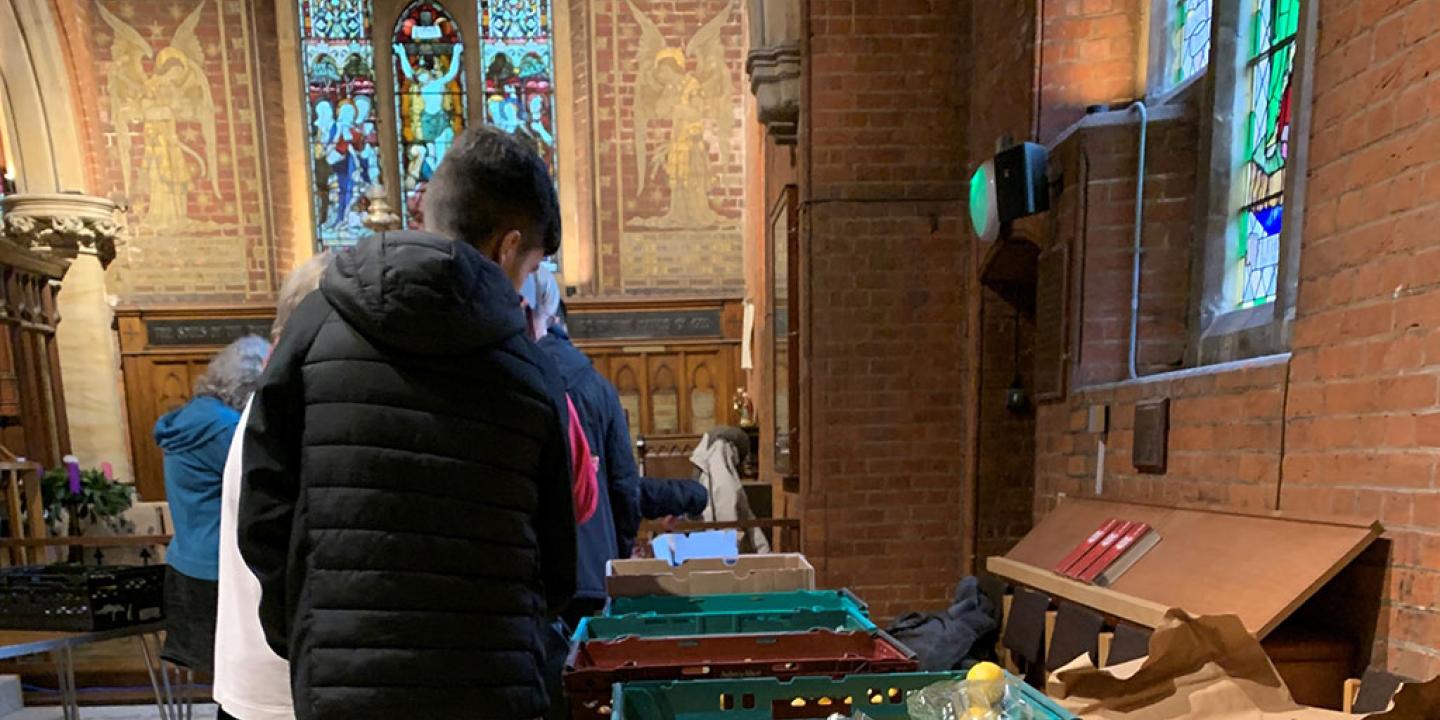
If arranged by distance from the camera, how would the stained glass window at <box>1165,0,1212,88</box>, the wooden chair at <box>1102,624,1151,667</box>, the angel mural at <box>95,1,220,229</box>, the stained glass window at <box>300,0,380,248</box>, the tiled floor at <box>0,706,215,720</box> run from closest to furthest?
1. the wooden chair at <box>1102,624,1151,667</box>
2. the stained glass window at <box>1165,0,1212,88</box>
3. the tiled floor at <box>0,706,215,720</box>
4. the angel mural at <box>95,1,220,229</box>
5. the stained glass window at <box>300,0,380,248</box>

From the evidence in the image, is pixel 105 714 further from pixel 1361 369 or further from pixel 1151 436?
pixel 1361 369

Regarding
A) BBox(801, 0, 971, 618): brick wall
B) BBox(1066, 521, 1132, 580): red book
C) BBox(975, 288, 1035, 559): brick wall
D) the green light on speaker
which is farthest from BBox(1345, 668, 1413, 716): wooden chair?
BBox(801, 0, 971, 618): brick wall

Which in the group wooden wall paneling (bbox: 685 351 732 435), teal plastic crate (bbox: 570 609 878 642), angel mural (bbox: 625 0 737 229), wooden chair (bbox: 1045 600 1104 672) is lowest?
wooden wall paneling (bbox: 685 351 732 435)

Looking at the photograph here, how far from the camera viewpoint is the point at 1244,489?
1.86m

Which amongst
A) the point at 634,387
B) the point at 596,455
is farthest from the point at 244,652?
the point at 634,387

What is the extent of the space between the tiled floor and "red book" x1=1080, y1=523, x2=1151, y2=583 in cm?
394

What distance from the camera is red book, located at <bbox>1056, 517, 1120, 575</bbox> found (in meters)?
2.18

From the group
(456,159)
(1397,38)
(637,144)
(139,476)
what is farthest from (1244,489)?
(139,476)

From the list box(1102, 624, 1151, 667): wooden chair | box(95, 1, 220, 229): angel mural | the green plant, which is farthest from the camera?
box(95, 1, 220, 229): angel mural

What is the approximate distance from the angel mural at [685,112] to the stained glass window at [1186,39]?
18.7ft

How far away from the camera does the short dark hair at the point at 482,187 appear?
1.21 meters

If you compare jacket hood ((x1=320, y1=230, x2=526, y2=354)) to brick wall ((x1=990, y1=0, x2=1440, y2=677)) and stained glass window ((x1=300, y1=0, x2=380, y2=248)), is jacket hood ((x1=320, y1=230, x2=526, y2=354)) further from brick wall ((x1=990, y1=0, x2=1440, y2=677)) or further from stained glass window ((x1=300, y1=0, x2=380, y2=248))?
stained glass window ((x1=300, y1=0, x2=380, y2=248))

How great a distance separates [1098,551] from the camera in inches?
83.9

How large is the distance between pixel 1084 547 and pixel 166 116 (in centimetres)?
982
